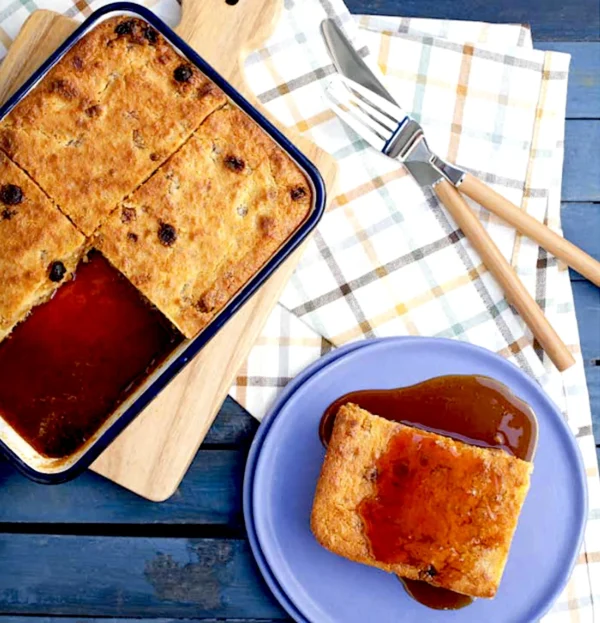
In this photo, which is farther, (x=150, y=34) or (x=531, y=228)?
(x=531, y=228)

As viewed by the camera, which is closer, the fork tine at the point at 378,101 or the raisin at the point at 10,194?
the raisin at the point at 10,194

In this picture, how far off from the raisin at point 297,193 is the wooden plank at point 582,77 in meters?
1.21

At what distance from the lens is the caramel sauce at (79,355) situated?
2.35 m

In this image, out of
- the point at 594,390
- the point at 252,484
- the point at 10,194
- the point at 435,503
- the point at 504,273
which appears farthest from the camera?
the point at 594,390

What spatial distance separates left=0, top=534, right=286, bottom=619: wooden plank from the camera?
260cm

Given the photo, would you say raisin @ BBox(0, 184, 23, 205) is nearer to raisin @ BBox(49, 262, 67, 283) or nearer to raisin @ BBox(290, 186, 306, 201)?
raisin @ BBox(49, 262, 67, 283)

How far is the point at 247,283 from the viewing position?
2234 mm

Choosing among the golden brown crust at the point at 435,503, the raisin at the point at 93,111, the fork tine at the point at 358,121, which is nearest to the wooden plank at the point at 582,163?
the fork tine at the point at 358,121

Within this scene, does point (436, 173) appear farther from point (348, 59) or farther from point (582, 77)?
point (582, 77)

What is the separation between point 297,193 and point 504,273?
2.74 feet

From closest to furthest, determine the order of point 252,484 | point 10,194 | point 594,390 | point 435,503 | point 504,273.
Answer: point 10,194 → point 435,503 → point 252,484 → point 504,273 → point 594,390

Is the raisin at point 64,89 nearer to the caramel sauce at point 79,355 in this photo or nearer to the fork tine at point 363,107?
the caramel sauce at point 79,355

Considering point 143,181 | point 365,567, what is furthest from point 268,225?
point 365,567

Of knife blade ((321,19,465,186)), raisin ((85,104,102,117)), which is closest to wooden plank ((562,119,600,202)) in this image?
knife blade ((321,19,465,186))
